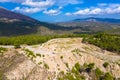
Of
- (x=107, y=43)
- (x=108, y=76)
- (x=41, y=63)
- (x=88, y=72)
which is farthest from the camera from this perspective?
(x=107, y=43)

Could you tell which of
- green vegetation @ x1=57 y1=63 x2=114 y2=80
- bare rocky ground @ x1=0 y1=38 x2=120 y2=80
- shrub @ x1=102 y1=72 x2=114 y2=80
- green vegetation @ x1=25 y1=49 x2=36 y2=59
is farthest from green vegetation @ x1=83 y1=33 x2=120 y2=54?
green vegetation @ x1=25 y1=49 x2=36 y2=59

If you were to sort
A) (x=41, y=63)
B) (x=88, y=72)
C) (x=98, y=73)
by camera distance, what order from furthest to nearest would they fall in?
1. (x=98, y=73)
2. (x=88, y=72)
3. (x=41, y=63)

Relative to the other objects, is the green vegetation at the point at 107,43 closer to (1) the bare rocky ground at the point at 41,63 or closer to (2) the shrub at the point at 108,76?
(1) the bare rocky ground at the point at 41,63

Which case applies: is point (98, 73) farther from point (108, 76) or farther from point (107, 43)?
point (107, 43)

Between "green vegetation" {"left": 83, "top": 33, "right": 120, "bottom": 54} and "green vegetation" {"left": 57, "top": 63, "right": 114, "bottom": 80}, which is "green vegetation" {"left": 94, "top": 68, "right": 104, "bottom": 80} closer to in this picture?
"green vegetation" {"left": 57, "top": 63, "right": 114, "bottom": 80}

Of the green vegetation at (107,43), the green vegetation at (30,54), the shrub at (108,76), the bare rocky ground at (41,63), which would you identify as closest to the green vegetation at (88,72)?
the shrub at (108,76)

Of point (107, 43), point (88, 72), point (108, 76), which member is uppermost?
point (107, 43)

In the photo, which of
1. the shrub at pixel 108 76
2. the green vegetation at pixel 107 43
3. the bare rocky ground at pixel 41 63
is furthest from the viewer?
the green vegetation at pixel 107 43

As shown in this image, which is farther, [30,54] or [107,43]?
[107,43]

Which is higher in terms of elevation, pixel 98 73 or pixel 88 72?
pixel 88 72

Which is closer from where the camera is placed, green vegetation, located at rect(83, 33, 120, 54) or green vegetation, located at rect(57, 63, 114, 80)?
Answer: green vegetation, located at rect(57, 63, 114, 80)

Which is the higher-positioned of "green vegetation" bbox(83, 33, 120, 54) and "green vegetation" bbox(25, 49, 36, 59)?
"green vegetation" bbox(25, 49, 36, 59)

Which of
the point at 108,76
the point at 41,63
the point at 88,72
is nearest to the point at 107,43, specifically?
the point at 108,76
